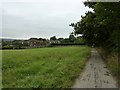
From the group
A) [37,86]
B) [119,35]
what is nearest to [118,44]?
[119,35]

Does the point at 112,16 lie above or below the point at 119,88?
above

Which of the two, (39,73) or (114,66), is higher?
(114,66)

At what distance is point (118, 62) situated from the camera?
1808cm

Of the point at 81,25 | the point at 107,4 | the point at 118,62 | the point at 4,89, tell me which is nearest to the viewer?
the point at 4,89

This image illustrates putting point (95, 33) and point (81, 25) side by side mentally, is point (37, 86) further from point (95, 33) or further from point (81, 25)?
point (81, 25)

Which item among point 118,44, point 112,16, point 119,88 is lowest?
point 119,88

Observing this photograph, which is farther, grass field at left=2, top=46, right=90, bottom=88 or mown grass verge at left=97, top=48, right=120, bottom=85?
mown grass verge at left=97, top=48, right=120, bottom=85

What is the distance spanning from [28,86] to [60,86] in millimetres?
1281

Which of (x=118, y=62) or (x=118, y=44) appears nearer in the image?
(x=118, y=44)

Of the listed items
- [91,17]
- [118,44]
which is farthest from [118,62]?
[91,17]

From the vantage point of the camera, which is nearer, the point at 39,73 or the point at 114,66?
the point at 39,73

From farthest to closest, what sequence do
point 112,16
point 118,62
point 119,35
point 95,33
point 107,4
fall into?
point 95,33, point 118,62, point 119,35, point 112,16, point 107,4

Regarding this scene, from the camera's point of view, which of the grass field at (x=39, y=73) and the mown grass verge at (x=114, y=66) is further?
the mown grass verge at (x=114, y=66)

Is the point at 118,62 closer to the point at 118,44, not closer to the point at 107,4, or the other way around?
the point at 118,44
